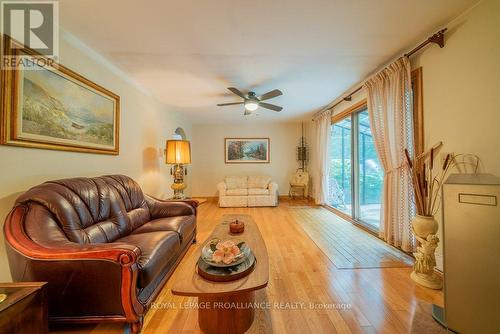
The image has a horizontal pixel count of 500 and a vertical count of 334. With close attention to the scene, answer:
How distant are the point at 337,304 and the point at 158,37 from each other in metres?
2.98

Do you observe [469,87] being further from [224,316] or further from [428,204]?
[224,316]

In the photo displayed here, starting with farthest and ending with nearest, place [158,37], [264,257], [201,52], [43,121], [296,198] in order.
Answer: [296,198], [201,52], [158,37], [43,121], [264,257]

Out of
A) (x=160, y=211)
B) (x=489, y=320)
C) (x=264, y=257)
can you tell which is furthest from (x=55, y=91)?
(x=489, y=320)

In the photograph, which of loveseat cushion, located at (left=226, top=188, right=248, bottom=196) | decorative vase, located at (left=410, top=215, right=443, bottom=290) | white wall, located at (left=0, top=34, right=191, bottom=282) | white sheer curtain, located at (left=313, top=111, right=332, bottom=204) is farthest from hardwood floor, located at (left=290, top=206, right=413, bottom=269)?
white wall, located at (left=0, top=34, right=191, bottom=282)

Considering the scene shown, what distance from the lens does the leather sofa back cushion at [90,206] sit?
139cm

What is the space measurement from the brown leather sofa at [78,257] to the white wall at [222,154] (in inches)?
169

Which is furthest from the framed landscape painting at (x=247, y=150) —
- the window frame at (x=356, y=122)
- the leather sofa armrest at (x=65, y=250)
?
the leather sofa armrest at (x=65, y=250)

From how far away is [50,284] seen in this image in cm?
118

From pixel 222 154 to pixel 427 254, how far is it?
5.12 meters

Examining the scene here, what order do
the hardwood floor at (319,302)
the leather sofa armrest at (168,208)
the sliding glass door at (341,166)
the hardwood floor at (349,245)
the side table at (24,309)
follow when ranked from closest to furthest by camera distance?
the side table at (24,309), the hardwood floor at (319,302), the hardwood floor at (349,245), the leather sofa armrest at (168,208), the sliding glass door at (341,166)

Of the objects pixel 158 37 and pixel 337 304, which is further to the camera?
pixel 158 37

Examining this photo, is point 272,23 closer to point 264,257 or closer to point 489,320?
point 264,257

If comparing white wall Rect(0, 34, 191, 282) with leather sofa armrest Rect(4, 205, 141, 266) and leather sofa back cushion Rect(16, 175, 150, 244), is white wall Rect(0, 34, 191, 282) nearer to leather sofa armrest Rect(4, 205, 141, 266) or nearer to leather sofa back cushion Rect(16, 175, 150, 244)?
leather sofa back cushion Rect(16, 175, 150, 244)

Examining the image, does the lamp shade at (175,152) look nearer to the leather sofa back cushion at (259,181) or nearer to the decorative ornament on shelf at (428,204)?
the leather sofa back cushion at (259,181)
